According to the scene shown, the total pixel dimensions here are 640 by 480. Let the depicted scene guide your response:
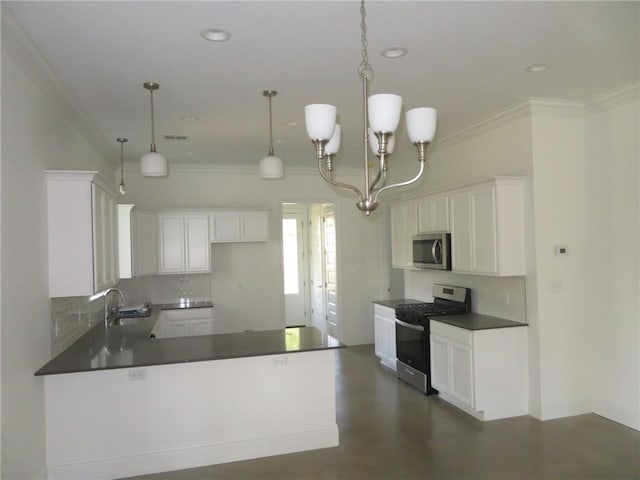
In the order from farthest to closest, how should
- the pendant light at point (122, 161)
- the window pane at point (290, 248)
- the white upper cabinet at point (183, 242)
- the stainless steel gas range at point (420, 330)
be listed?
the window pane at point (290, 248) → the white upper cabinet at point (183, 242) → the pendant light at point (122, 161) → the stainless steel gas range at point (420, 330)

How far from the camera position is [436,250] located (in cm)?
498

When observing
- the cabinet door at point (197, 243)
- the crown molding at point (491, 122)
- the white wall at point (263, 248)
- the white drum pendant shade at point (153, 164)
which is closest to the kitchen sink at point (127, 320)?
the cabinet door at point (197, 243)

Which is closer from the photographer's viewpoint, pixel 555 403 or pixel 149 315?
pixel 555 403

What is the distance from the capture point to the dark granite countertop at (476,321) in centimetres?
416

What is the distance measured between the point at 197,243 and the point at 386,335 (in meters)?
2.88

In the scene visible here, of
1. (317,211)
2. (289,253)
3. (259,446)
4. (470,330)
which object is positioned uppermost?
(317,211)

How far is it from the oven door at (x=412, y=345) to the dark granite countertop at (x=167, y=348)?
1354mm

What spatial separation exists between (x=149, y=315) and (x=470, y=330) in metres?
3.75

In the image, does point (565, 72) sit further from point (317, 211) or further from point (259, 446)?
point (317, 211)

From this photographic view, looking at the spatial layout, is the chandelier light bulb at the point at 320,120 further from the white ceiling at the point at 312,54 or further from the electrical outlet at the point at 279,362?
the electrical outlet at the point at 279,362

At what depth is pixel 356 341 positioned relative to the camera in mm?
7242

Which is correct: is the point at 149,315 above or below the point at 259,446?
above

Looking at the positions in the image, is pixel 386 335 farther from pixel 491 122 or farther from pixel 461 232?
pixel 491 122

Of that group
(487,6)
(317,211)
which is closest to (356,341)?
(317,211)
